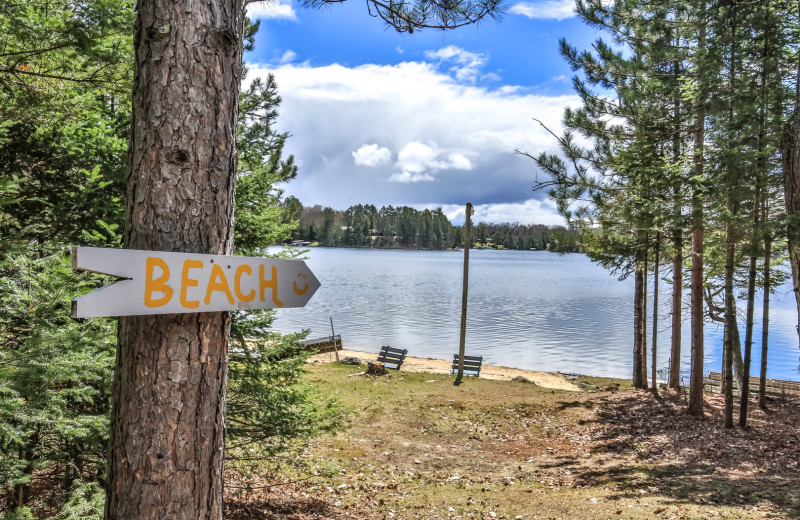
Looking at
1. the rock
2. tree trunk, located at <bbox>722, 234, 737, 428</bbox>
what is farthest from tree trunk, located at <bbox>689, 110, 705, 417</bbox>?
the rock

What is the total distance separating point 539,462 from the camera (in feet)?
26.1

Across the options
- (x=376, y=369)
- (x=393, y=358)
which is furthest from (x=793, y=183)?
(x=393, y=358)

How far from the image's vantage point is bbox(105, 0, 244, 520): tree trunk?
1737 millimetres

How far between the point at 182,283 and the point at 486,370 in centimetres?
1833

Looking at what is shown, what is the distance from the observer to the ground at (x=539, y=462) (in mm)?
5520

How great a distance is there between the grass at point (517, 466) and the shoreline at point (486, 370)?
12.1ft

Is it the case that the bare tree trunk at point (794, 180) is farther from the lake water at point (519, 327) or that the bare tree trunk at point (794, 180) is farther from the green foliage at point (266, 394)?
the lake water at point (519, 327)

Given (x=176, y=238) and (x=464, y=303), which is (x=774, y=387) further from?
(x=176, y=238)

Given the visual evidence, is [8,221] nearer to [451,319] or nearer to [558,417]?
[558,417]

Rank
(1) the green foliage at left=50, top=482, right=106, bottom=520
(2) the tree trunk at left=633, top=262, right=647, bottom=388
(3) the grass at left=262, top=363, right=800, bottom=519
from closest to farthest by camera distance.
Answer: (1) the green foliage at left=50, top=482, right=106, bottom=520, (3) the grass at left=262, top=363, right=800, bottom=519, (2) the tree trunk at left=633, top=262, right=647, bottom=388

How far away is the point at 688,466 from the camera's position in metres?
7.10

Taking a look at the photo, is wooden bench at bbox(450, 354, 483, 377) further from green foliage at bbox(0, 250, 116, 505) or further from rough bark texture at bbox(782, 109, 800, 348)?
green foliage at bbox(0, 250, 116, 505)

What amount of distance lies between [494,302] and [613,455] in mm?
36031

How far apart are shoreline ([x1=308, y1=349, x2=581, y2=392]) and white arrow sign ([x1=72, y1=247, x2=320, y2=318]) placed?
49.0ft
